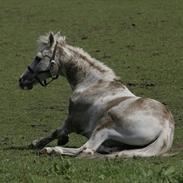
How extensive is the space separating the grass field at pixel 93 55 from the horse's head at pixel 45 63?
3.45 ft

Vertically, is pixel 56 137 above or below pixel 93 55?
above

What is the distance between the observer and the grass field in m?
8.09

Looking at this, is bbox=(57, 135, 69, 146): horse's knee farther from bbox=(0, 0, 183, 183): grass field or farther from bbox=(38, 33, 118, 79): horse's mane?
bbox=(38, 33, 118, 79): horse's mane

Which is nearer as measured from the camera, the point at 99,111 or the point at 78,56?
the point at 99,111

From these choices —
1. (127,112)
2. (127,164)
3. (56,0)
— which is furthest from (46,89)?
(56,0)

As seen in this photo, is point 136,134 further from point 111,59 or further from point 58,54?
point 111,59

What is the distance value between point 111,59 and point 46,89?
3.49 m

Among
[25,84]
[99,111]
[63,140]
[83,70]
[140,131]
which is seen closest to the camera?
[140,131]

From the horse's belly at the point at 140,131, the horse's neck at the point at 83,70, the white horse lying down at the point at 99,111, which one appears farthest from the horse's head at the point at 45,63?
the horse's belly at the point at 140,131

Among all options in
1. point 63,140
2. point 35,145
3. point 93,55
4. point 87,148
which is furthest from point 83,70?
point 93,55

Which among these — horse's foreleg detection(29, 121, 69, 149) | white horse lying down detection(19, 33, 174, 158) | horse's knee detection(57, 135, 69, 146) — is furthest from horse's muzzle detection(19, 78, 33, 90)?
horse's knee detection(57, 135, 69, 146)

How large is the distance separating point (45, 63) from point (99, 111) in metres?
1.43

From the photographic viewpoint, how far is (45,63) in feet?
38.5

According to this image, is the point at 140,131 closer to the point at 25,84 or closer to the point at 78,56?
the point at 78,56
